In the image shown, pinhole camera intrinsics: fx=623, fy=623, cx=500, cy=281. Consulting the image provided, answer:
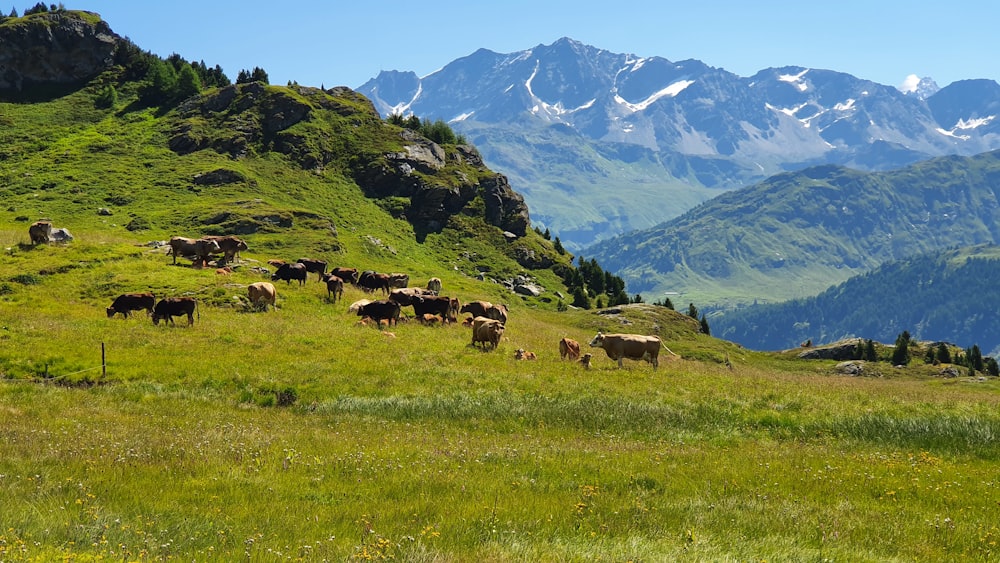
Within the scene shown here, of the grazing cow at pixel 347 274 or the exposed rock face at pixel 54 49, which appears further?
the exposed rock face at pixel 54 49

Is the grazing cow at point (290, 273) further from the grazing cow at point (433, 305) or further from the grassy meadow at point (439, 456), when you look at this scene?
the grassy meadow at point (439, 456)

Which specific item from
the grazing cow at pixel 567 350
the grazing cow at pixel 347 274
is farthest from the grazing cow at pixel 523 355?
the grazing cow at pixel 347 274

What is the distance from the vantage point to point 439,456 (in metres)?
15.5

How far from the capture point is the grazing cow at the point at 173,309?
117 ft

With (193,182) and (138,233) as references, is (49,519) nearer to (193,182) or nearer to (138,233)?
(138,233)

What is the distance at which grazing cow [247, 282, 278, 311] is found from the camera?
42.2 metres

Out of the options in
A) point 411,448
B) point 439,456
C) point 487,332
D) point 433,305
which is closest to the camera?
point 439,456

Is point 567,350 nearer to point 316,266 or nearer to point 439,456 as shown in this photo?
point 439,456

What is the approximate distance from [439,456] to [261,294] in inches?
1219

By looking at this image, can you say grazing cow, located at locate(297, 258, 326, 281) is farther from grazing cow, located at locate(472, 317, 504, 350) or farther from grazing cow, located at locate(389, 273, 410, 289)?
grazing cow, located at locate(472, 317, 504, 350)

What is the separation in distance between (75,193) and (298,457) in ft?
314

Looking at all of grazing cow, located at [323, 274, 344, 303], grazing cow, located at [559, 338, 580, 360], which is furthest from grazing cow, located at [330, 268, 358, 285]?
grazing cow, located at [559, 338, 580, 360]

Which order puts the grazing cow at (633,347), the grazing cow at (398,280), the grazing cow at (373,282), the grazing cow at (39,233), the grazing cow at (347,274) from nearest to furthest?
the grazing cow at (633,347)
the grazing cow at (39,233)
the grazing cow at (373,282)
the grazing cow at (347,274)
the grazing cow at (398,280)

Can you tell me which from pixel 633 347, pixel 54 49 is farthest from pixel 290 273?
pixel 54 49
